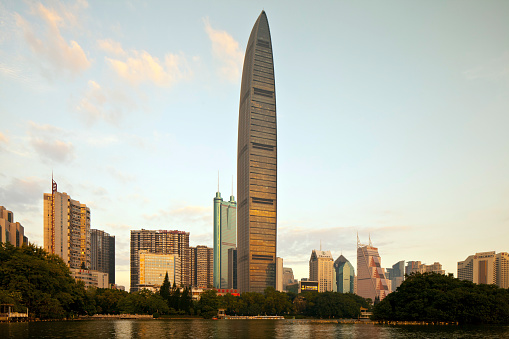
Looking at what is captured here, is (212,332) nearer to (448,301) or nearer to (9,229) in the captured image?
(448,301)

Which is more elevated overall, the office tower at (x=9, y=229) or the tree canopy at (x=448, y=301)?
the office tower at (x=9, y=229)

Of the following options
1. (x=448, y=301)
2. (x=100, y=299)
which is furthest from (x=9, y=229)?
(x=448, y=301)

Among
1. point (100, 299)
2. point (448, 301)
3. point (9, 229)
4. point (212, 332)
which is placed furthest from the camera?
point (9, 229)

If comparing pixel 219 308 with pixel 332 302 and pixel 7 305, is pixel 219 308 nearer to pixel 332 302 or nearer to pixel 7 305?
pixel 332 302

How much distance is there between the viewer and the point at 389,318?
11850 cm

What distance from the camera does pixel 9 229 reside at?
594ft

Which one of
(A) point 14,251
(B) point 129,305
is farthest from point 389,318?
(A) point 14,251

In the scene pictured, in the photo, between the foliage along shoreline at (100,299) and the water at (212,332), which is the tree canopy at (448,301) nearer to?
the water at (212,332)

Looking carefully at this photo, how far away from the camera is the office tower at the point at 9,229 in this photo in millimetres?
164000

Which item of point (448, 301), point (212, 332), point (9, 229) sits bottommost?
point (212, 332)

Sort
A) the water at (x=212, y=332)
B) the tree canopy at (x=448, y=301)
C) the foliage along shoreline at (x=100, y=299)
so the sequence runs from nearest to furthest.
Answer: the water at (x=212, y=332) → the tree canopy at (x=448, y=301) → the foliage along shoreline at (x=100, y=299)

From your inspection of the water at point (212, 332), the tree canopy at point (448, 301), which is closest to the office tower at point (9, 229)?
the water at point (212, 332)

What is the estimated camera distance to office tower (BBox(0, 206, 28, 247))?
164 metres

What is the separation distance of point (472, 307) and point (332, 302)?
87809 millimetres
